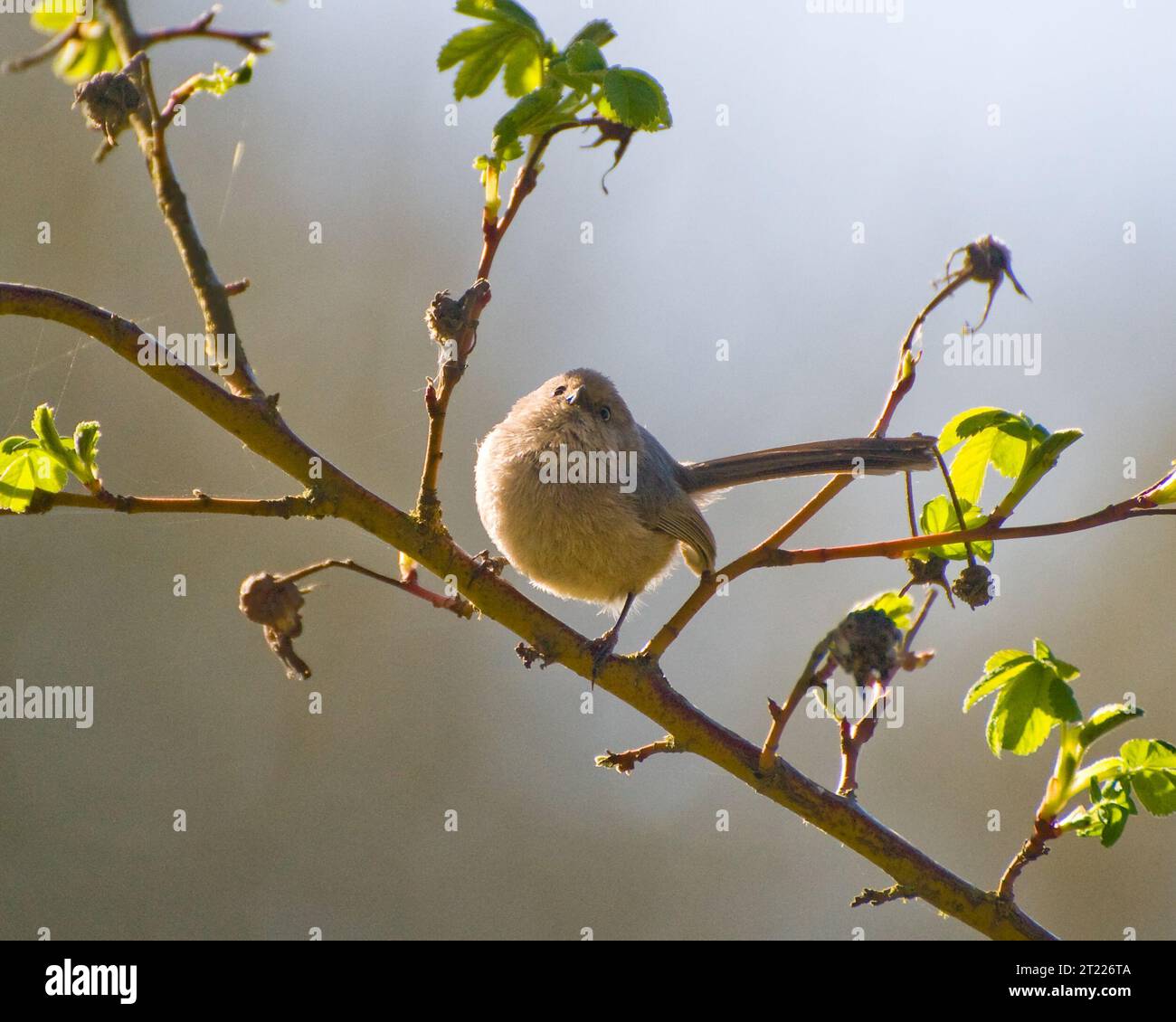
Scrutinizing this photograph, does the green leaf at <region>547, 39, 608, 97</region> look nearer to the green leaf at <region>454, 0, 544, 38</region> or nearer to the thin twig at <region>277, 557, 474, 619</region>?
the green leaf at <region>454, 0, 544, 38</region>

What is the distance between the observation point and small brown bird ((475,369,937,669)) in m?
3.25

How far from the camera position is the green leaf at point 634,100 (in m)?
1.62

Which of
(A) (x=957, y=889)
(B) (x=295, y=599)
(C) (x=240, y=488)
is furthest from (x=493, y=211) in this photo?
(C) (x=240, y=488)

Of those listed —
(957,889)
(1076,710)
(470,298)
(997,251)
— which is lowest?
(957,889)

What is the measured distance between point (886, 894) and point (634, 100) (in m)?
1.33

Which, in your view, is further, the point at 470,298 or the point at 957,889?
the point at 957,889

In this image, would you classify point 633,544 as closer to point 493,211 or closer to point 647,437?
point 647,437

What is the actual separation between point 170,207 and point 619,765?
3.95 feet

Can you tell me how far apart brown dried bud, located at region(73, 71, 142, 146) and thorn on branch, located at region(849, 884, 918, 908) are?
66.6 inches

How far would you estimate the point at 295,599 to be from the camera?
1.80 m

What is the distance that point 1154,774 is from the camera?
1.82 m

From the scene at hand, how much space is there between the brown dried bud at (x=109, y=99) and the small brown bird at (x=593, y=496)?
5.62 ft

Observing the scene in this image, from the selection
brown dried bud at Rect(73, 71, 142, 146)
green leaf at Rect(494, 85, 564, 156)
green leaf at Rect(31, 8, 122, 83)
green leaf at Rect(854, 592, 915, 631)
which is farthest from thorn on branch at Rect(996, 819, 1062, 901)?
green leaf at Rect(31, 8, 122, 83)
